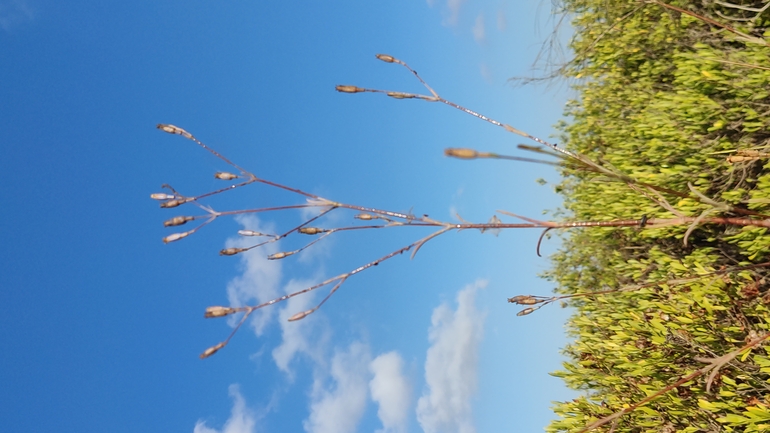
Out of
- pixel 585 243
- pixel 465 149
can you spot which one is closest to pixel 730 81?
pixel 585 243

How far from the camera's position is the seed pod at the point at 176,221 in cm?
271

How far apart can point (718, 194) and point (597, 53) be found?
534cm

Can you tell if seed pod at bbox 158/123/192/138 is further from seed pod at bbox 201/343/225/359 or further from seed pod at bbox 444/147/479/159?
seed pod at bbox 444/147/479/159

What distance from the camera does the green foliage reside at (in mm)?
7648

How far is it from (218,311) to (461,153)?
129 centimetres

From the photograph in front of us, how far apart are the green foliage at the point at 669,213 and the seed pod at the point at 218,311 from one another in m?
3.41

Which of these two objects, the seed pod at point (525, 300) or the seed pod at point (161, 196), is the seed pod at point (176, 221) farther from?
the seed pod at point (525, 300)

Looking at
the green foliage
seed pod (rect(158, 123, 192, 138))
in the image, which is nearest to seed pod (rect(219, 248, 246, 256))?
seed pod (rect(158, 123, 192, 138))

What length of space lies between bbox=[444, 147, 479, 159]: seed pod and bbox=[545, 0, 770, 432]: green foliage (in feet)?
10.7

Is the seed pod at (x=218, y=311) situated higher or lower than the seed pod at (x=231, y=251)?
lower

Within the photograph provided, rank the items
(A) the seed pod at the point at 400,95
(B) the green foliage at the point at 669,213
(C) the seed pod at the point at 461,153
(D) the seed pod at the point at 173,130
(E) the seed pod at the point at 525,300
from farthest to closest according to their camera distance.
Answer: (B) the green foliage at the point at 669,213, (E) the seed pod at the point at 525,300, (A) the seed pod at the point at 400,95, (D) the seed pod at the point at 173,130, (C) the seed pod at the point at 461,153

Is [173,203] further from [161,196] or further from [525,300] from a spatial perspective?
[525,300]

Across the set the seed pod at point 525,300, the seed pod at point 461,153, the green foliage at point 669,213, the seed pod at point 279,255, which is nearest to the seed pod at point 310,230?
the seed pod at point 279,255

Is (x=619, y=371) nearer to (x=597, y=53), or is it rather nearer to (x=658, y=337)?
(x=658, y=337)
